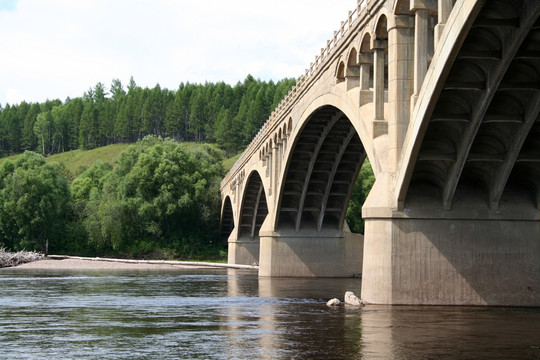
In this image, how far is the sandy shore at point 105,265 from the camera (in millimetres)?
81125

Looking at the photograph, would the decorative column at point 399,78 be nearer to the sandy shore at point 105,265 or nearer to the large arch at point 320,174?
the large arch at point 320,174

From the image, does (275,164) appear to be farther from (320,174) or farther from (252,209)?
(252,209)

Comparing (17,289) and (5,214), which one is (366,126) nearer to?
(17,289)

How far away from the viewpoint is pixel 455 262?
29812 millimetres

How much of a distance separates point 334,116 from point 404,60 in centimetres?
1779

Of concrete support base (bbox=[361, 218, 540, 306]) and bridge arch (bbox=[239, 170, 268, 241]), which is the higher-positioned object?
bridge arch (bbox=[239, 170, 268, 241])

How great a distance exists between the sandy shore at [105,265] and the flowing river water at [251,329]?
43.0 m

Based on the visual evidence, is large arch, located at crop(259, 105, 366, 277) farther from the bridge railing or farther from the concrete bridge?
the concrete bridge

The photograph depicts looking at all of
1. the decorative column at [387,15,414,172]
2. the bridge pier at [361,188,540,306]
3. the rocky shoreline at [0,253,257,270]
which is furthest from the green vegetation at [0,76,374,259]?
the decorative column at [387,15,414,172]

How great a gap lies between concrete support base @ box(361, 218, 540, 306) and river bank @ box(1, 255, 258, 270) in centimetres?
4747

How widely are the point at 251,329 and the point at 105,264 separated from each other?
63.8 metres

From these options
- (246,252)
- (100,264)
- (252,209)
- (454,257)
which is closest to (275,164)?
(252,209)

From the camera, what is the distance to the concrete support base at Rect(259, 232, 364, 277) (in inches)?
2265

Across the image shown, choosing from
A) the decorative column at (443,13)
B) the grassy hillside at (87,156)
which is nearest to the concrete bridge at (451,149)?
the decorative column at (443,13)
